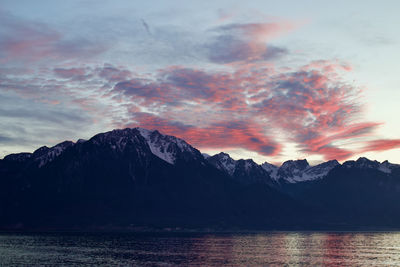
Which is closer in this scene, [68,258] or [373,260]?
[68,258]

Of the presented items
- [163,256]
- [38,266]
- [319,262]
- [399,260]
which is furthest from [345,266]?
[38,266]

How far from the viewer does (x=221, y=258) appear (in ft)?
626

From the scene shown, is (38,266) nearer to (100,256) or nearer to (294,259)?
(100,256)

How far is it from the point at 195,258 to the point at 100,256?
4005 cm

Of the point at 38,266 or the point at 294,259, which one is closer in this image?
the point at 38,266

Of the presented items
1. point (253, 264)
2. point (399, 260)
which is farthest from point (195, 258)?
point (399, 260)

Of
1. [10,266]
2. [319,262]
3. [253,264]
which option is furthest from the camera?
[319,262]

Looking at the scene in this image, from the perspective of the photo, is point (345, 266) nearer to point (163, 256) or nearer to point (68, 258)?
point (163, 256)

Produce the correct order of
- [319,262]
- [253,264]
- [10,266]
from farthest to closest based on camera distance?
[319,262] < [253,264] < [10,266]

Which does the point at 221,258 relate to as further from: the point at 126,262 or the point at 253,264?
the point at 126,262

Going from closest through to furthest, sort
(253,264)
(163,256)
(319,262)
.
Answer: (253,264), (319,262), (163,256)

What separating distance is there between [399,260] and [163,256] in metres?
99.4

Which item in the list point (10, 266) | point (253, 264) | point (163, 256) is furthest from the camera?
point (163, 256)

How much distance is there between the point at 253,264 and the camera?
17038 centimetres
